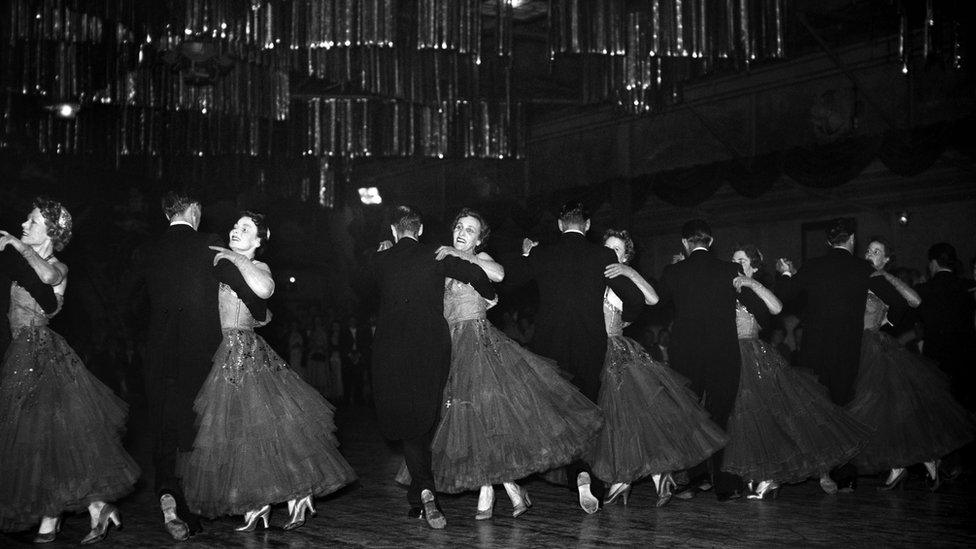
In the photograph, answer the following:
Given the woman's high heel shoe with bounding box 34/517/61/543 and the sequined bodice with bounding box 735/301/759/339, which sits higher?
the sequined bodice with bounding box 735/301/759/339

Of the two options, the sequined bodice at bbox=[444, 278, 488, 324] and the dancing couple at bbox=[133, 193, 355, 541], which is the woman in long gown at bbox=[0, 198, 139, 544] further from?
the sequined bodice at bbox=[444, 278, 488, 324]

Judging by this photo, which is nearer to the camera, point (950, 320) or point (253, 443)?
point (253, 443)

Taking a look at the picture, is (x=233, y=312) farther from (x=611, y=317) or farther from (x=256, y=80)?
(x=256, y=80)

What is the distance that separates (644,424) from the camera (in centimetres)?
630

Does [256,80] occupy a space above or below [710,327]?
above

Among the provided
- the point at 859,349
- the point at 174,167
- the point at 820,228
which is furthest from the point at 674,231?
the point at 859,349

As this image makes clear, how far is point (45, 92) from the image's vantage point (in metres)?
11.0

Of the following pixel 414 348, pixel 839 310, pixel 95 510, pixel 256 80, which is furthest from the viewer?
pixel 256 80

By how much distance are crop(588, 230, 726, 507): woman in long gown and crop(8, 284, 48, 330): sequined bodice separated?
10.8 feet

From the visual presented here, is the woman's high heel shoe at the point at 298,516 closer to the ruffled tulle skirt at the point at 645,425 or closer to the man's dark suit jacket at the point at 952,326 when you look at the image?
the ruffled tulle skirt at the point at 645,425

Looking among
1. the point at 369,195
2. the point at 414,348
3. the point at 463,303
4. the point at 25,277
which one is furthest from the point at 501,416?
the point at 369,195

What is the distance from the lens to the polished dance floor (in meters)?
5.23

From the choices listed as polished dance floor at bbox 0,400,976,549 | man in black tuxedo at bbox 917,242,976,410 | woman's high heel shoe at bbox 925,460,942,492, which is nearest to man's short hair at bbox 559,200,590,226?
polished dance floor at bbox 0,400,976,549

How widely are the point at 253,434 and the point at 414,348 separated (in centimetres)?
108
